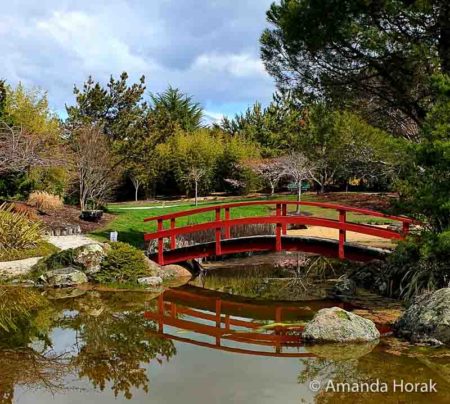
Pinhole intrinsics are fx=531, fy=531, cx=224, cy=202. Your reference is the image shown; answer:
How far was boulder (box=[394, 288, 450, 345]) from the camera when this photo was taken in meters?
6.97

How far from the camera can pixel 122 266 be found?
11914 millimetres

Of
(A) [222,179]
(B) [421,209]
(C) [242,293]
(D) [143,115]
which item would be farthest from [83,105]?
(B) [421,209]

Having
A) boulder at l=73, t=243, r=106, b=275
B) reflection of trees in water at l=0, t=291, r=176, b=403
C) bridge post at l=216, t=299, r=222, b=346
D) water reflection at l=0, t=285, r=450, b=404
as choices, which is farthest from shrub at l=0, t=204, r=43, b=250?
bridge post at l=216, t=299, r=222, b=346

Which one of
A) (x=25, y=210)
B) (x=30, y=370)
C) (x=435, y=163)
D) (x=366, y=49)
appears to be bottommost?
(x=30, y=370)

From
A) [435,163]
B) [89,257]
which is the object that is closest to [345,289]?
[435,163]

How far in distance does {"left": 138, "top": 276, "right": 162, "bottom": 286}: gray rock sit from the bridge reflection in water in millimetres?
650

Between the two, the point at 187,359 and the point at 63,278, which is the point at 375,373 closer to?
the point at 187,359

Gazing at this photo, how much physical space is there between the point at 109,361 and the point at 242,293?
4815mm

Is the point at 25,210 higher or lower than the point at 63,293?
higher

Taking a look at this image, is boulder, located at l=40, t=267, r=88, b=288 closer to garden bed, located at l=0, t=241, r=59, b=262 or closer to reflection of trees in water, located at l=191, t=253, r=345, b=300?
garden bed, located at l=0, t=241, r=59, b=262

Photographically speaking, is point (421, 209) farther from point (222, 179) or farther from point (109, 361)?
point (222, 179)

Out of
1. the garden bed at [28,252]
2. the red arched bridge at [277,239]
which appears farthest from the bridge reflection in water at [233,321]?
the garden bed at [28,252]

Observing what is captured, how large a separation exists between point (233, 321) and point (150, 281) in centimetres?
354

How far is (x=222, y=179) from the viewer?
1517 inches
